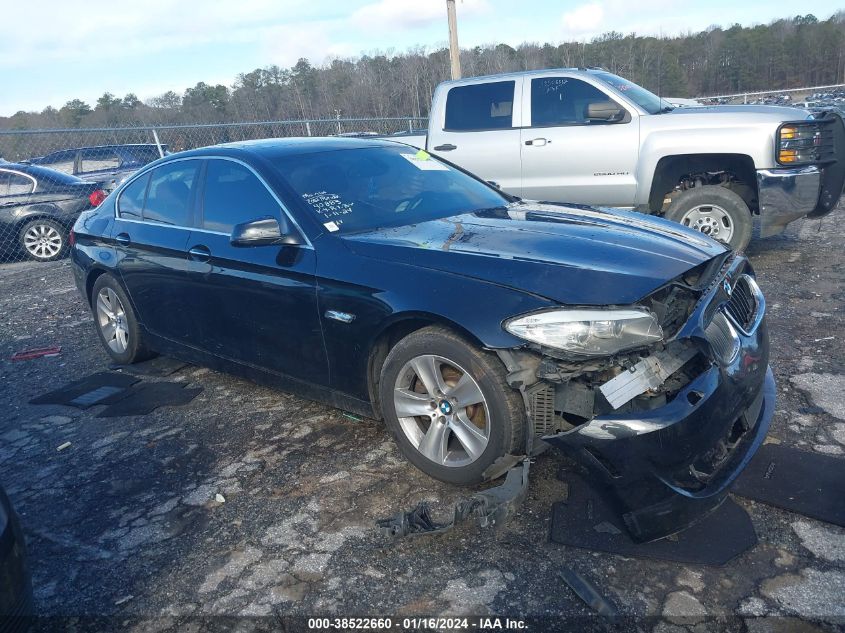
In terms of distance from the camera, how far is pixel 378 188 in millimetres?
4082

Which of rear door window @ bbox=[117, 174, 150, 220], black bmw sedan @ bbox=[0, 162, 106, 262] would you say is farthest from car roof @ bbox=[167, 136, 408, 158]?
black bmw sedan @ bbox=[0, 162, 106, 262]

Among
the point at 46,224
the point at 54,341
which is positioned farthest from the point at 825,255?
the point at 46,224

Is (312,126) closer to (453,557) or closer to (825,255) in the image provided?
(825,255)

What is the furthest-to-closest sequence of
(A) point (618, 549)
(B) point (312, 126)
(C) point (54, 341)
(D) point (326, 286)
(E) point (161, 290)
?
(B) point (312, 126), (C) point (54, 341), (E) point (161, 290), (D) point (326, 286), (A) point (618, 549)

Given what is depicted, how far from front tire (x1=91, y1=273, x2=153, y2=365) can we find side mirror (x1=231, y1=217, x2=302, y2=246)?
1.89 meters

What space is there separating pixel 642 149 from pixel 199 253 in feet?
15.0

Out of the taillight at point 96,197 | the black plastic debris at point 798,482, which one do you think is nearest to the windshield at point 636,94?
the black plastic debris at point 798,482

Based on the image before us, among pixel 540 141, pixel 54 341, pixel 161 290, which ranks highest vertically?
pixel 540 141

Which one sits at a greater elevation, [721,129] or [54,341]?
[721,129]

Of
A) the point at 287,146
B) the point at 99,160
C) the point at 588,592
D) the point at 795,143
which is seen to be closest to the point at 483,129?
the point at 795,143

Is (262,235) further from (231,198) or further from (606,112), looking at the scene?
(606,112)

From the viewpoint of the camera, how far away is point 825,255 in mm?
7082

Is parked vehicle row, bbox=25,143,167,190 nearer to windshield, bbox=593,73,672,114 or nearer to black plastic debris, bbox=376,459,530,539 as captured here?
windshield, bbox=593,73,672,114

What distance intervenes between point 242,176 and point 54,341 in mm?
3500
